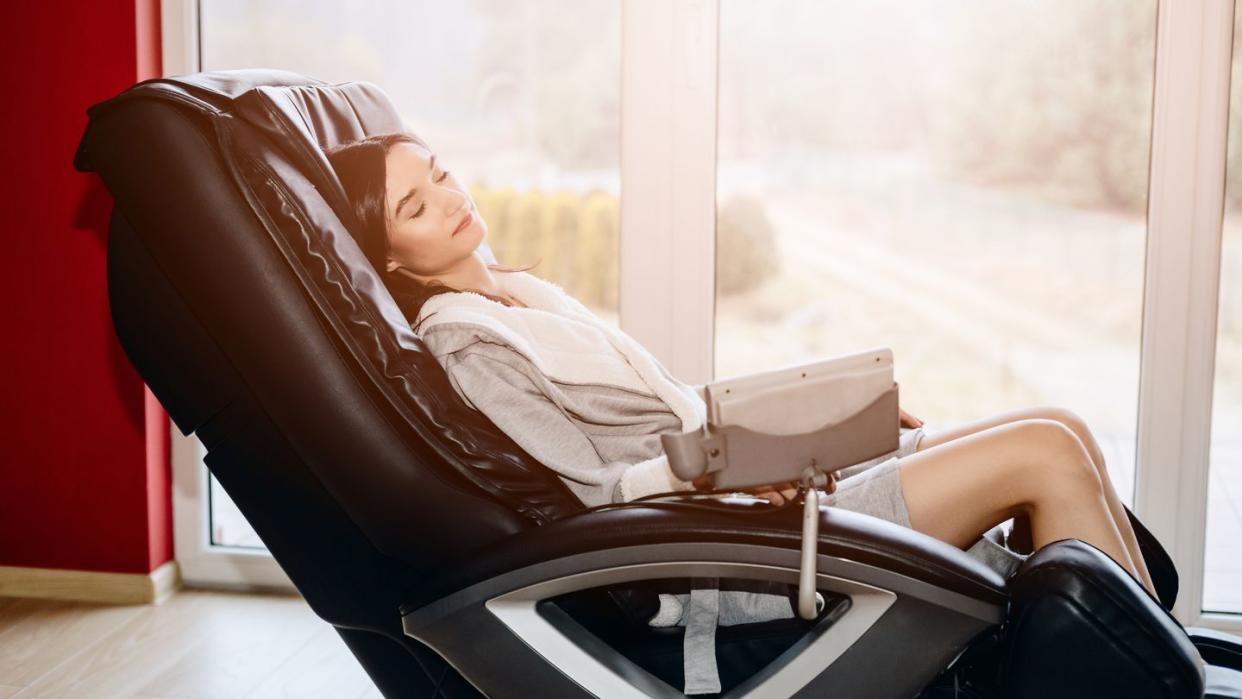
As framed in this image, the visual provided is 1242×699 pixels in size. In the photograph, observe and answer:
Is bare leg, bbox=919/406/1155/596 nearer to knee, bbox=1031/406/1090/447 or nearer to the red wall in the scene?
knee, bbox=1031/406/1090/447

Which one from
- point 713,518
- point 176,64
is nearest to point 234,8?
point 176,64

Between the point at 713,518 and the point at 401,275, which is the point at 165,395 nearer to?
the point at 401,275

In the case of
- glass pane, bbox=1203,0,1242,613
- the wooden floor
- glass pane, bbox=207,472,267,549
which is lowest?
the wooden floor

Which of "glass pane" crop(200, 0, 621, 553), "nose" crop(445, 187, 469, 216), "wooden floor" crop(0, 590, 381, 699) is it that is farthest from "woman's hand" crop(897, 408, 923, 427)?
A: "wooden floor" crop(0, 590, 381, 699)

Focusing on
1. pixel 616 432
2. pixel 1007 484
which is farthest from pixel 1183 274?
pixel 616 432

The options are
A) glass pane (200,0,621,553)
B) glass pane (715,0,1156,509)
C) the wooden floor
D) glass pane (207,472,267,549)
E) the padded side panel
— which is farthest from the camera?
glass pane (207,472,267,549)

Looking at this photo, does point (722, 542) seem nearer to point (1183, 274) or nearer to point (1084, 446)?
point (1084, 446)

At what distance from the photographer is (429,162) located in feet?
4.85

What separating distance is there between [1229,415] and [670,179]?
3.92ft

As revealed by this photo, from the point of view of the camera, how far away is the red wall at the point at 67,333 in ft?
7.64

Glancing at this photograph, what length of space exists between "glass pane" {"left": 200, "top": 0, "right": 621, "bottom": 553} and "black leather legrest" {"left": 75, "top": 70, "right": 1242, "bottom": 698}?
108cm

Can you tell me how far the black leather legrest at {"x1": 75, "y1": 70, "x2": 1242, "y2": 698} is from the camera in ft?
3.28

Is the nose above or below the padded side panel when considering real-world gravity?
above

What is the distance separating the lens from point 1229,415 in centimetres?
221
